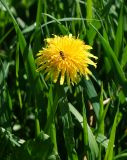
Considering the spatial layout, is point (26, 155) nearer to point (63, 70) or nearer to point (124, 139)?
point (63, 70)

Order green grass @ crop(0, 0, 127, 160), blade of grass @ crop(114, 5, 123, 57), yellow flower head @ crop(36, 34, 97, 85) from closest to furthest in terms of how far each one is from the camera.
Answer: yellow flower head @ crop(36, 34, 97, 85) < green grass @ crop(0, 0, 127, 160) < blade of grass @ crop(114, 5, 123, 57)

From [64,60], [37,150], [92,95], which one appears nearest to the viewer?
[64,60]

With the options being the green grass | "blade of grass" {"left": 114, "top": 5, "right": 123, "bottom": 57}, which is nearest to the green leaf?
the green grass

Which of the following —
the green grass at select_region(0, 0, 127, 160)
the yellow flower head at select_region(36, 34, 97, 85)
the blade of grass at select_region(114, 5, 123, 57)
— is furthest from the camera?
the blade of grass at select_region(114, 5, 123, 57)

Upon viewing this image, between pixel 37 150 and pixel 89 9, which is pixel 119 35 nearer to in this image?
pixel 89 9

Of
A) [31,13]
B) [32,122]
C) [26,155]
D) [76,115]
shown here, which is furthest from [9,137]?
[31,13]

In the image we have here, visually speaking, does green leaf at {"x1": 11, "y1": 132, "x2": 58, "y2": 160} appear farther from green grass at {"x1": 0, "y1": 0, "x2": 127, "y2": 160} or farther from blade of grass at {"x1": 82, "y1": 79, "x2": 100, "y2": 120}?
blade of grass at {"x1": 82, "y1": 79, "x2": 100, "y2": 120}

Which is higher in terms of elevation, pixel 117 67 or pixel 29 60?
pixel 29 60

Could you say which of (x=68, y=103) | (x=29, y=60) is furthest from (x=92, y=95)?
(x=29, y=60)
